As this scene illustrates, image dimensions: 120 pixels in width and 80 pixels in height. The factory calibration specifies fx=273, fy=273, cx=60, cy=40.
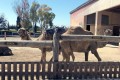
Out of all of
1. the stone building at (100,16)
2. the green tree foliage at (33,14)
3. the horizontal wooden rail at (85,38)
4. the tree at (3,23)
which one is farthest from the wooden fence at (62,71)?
the tree at (3,23)

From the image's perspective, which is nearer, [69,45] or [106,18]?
[69,45]

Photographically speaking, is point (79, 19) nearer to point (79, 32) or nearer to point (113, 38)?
point (79, 32)

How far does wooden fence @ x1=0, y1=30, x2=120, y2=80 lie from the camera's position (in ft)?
27.2

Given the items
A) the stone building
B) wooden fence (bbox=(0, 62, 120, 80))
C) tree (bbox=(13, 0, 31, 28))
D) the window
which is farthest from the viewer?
tree (bbox=(13, 0, 31, 28))

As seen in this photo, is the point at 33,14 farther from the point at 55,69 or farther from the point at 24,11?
the point at 55,69

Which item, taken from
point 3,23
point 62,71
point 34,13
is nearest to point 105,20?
point 62,71

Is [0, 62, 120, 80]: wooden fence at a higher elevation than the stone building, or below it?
below

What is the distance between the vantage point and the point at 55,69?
838 centimetres

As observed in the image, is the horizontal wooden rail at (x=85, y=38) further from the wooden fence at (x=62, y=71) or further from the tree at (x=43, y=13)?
the tree at (x=43, y=13)

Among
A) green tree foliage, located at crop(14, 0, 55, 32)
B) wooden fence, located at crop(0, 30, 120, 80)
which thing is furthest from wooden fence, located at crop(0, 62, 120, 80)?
green tree foliage, located at crop(14, 0, 55, 32)

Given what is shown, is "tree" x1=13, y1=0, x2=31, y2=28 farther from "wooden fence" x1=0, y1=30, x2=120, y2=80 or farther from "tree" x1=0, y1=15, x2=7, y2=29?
"wooden fence" x1=0, y1=30, x2=120, y2=80

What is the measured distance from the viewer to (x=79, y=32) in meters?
12.2

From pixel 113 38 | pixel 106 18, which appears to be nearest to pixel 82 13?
pixel 106 18

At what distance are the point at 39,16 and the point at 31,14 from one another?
2.97 meters
